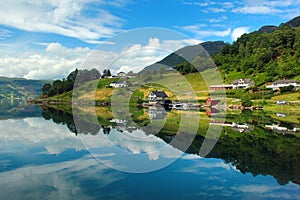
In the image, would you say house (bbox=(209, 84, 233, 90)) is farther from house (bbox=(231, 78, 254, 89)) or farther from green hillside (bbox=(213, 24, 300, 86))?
green hillside (bbox=(213, 24, 300, 86))

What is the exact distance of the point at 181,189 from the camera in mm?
11867

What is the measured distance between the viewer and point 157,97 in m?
81.8

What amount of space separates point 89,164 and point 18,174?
3598mm

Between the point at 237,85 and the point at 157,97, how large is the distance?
78.2 ft

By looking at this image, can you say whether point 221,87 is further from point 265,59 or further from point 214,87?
point 265,59

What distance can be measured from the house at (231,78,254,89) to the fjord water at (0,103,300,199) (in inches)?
2325

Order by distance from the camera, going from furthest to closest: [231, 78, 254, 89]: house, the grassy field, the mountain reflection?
[231, 78, 254, 89]: house < the grassy field < the mountain reflection

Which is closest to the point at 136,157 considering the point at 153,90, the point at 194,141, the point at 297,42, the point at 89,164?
the point at 89,164

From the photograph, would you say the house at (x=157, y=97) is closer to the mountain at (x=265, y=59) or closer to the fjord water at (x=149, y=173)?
the mountain at (x=265, y=59)

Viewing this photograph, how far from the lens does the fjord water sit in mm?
11406

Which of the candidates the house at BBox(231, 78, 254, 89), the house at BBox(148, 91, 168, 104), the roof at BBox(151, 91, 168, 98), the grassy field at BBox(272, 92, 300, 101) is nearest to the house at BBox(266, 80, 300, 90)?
the grassy field at BBox(272, 92, 300, 101)

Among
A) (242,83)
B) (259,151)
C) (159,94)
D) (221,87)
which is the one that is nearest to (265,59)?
(242,83)

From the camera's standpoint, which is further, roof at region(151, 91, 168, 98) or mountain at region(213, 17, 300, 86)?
A: roof at region(151, 91, 168, 98)

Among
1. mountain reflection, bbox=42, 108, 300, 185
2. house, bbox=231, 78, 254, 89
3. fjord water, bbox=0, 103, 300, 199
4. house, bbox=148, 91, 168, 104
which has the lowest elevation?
fjord water, bbox=0, 103, 300, 199
